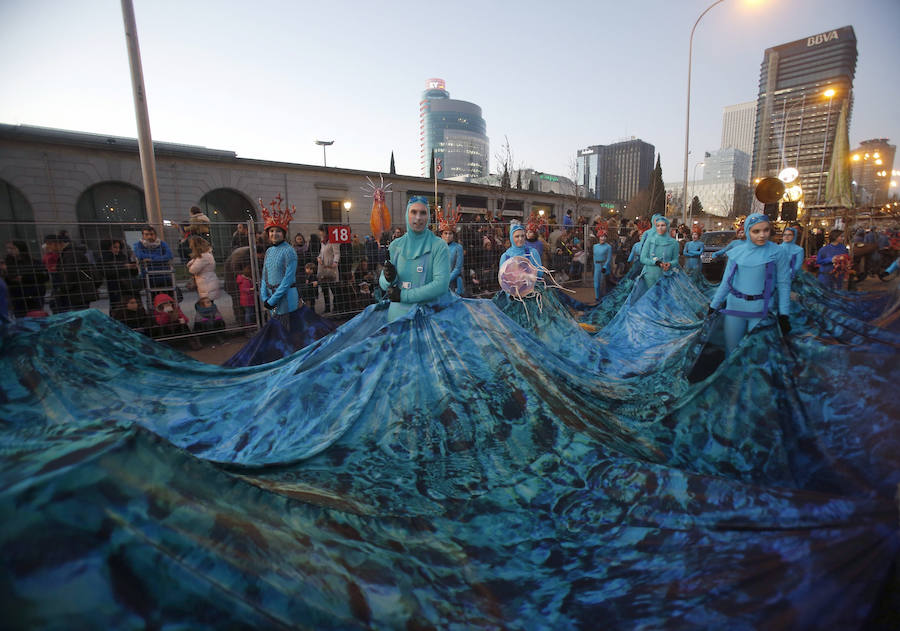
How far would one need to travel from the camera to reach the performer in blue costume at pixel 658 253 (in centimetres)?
836

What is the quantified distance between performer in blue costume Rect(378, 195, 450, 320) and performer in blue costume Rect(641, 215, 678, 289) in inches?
223

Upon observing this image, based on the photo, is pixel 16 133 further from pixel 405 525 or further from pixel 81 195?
pixel 405 525

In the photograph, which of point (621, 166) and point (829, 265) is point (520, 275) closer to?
point (829, 265)

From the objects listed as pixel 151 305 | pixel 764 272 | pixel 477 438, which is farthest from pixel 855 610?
pixel 151 305

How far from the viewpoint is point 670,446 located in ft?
10.8

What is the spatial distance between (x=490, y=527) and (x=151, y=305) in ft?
25.6

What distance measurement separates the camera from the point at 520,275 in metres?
7.01

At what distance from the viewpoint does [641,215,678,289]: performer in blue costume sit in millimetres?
8359

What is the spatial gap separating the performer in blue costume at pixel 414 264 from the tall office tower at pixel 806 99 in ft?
292

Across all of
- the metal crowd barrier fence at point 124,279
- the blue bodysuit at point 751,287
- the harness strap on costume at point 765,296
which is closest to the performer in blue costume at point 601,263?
the blue bodysuit at point 751,287

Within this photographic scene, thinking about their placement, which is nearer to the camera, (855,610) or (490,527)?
(855,610)

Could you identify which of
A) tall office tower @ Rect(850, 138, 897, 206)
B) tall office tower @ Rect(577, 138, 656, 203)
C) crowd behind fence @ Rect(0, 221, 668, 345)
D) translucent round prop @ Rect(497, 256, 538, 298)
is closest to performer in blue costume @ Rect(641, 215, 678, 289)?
crowd behind fence @ Rect(0, 221, 668, 345)

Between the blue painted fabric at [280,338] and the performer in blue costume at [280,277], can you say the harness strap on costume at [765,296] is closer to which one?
the blue painted fabric at [280,338]

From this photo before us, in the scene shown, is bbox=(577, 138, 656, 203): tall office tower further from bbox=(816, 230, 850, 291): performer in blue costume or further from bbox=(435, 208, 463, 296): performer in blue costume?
bbox=(435, 208, 463, 296): performer in blue costume
